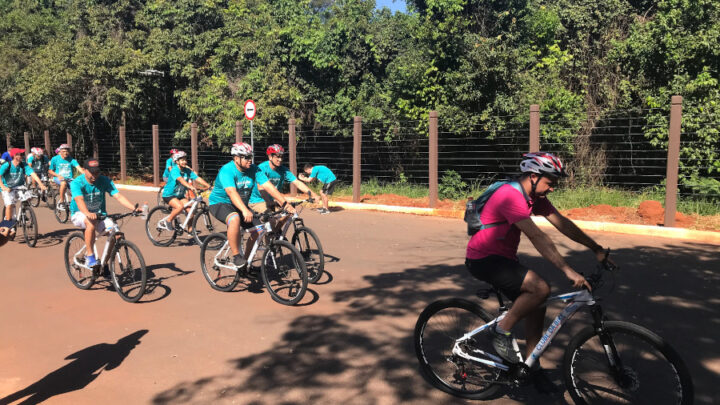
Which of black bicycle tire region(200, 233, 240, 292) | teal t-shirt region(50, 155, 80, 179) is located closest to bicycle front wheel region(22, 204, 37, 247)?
teal t-shirt region(50, 155, 80, 179)

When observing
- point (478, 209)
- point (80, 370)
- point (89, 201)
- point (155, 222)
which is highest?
point (478, 209)

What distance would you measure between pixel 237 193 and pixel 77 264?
2.40 m

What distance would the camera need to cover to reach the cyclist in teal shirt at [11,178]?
10.5 meters

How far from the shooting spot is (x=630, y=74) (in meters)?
16.0

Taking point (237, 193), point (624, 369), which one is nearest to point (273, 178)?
point (237, 193)

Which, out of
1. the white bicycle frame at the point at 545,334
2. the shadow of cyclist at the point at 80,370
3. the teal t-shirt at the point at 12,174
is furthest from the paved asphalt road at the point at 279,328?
the teal t-shirt at the point at 12,174

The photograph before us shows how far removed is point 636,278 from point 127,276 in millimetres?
6354

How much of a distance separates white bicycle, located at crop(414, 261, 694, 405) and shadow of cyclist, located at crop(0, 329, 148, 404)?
2636mm

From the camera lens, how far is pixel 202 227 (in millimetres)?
11766

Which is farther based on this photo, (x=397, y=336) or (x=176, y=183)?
(x=176, y=183)

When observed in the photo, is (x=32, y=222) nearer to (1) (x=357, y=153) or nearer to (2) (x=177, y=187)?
(2) (x=177, y=187)

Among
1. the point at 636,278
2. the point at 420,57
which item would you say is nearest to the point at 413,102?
the point at 420,57

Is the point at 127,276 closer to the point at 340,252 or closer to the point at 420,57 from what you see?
the point at 340,252

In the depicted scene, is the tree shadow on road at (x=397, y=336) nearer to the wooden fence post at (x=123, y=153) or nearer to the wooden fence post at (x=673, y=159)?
the wooden fence post at (x=673, y=159)
